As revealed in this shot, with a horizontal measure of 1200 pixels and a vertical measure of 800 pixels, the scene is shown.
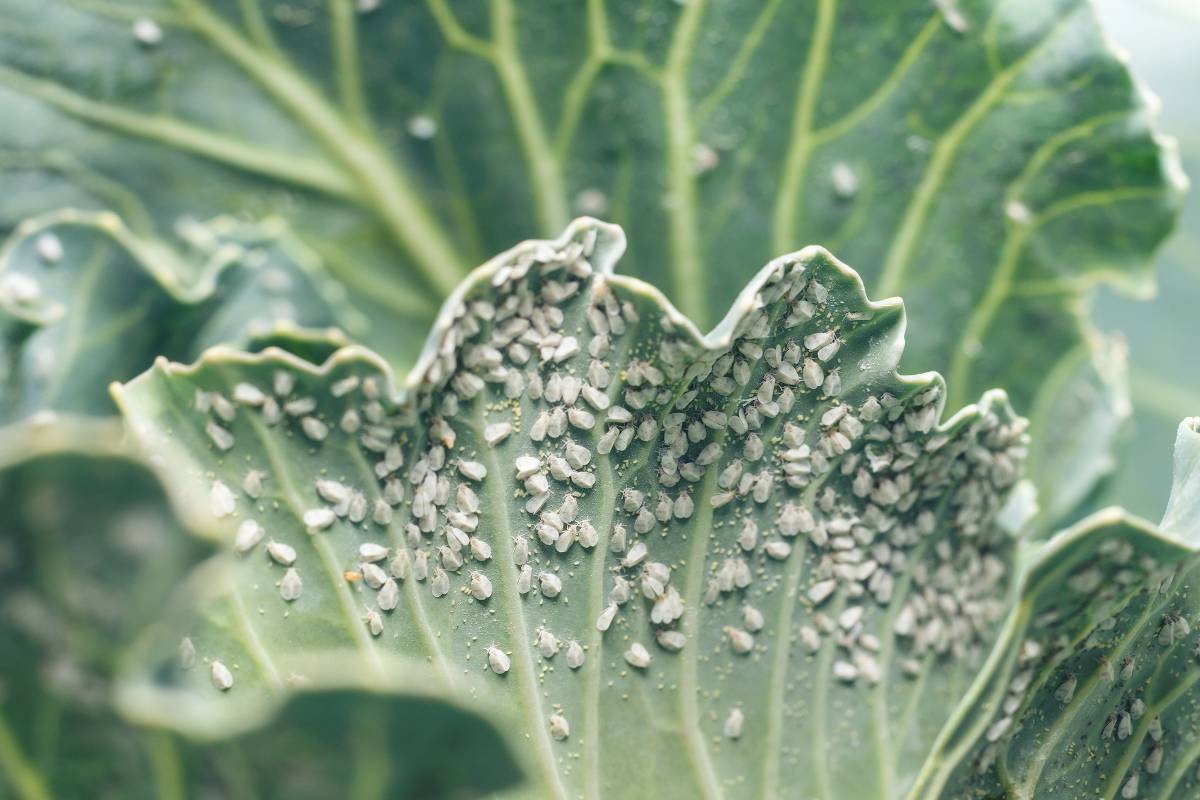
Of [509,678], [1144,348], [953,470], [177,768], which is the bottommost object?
[177,768]

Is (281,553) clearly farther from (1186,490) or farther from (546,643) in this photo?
(1186,490)

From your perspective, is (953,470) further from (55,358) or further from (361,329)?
(55,358)

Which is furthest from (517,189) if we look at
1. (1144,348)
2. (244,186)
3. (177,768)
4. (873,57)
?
(1144,348)

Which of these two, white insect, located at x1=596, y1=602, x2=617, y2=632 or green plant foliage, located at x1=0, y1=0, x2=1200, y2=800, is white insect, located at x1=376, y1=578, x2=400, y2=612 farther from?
white insect, located at x1=596, y1=602, x2=617, y2=632

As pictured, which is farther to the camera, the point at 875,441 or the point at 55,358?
the point at 55,358

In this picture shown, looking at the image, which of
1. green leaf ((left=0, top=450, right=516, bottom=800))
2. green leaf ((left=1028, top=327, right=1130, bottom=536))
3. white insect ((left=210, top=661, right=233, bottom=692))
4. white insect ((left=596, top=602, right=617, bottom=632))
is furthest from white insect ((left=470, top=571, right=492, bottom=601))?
green leaf ((left=1028, top=327, right=1130, bottom=536))

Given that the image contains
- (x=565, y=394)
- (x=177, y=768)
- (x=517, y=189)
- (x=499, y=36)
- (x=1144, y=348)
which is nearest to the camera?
(x=177, y=768)

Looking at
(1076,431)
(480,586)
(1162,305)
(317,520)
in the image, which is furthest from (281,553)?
(1162,305)
